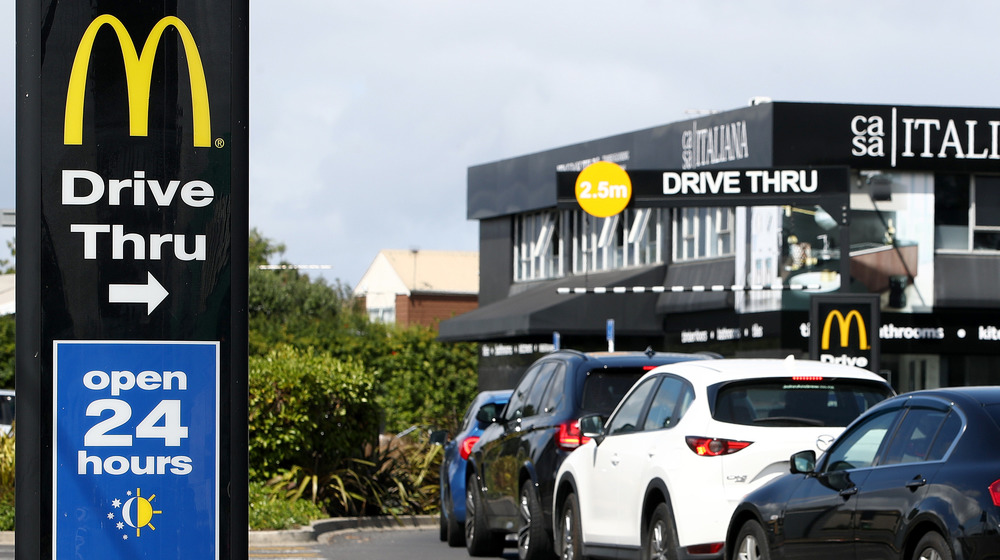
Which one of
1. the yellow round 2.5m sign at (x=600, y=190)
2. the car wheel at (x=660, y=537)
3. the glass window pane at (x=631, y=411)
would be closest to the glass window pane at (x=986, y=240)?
the yellow round 2.5m sign at (x=600, y=190)

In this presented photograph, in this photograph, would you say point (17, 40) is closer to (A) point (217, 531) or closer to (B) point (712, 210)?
(A) point (217, 531)

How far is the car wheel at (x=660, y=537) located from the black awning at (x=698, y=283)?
71.3ft

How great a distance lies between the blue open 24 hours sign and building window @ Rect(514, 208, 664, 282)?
3088 centimetres

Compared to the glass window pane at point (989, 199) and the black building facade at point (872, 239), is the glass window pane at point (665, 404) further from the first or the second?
the glass window pane at point (989, 199)

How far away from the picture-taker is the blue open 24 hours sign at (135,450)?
452 centimetres

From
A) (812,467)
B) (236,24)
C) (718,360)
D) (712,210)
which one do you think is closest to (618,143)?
(712,210)

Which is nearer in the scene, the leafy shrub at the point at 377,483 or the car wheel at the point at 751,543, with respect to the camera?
the car wheel at the point at 751,543

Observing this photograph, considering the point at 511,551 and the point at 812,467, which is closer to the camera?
the point at 812,467

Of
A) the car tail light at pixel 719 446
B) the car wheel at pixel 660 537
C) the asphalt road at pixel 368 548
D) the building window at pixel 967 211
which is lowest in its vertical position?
the asphalt road at pixel 368 548

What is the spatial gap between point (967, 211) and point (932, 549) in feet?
80.5

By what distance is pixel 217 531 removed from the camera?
457cm

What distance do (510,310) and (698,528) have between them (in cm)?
2764

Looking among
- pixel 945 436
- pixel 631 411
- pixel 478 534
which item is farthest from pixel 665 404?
pixel 478 534

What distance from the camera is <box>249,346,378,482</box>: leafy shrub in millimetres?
17641
